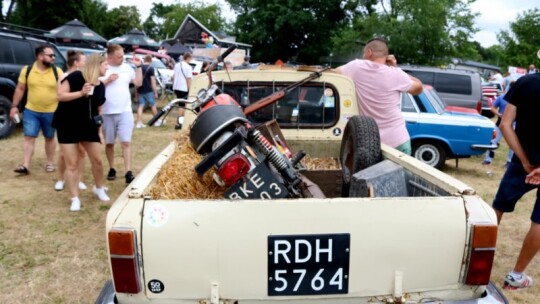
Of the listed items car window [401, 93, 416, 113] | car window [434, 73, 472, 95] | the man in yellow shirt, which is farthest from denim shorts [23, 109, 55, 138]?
car window [434, 73, 472, 95]

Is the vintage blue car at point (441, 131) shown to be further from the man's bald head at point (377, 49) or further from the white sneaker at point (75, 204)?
the white sneaker at point (75, 204)

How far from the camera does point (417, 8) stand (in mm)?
21578

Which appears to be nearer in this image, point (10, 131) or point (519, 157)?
point (519, 157)

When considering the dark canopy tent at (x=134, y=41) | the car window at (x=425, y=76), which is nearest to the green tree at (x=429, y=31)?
the car window at (x=425, y=76)

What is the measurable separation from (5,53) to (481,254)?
981 centimetres

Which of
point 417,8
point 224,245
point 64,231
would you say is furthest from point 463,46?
point 224,245

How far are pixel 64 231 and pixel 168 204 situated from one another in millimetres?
3337

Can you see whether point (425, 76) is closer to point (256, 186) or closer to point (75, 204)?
point (75, 204)

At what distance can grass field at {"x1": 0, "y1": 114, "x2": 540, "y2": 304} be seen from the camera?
3726 mm

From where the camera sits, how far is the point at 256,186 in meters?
2.48

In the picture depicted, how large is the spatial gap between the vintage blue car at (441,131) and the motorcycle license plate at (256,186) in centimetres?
614

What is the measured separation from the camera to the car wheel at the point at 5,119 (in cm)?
888

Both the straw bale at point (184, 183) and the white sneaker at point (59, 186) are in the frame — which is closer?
the straw bale at point (184, 183)

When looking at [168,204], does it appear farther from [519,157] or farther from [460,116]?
[460,116]
